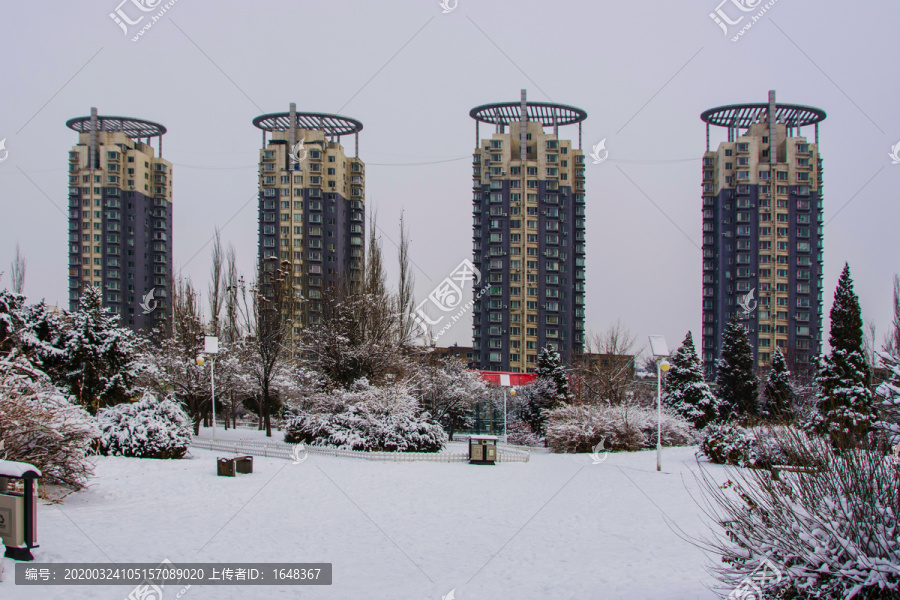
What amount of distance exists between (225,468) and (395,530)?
6551 mm

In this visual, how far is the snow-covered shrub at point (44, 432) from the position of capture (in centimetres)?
1078

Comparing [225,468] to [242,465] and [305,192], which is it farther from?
[305,192]

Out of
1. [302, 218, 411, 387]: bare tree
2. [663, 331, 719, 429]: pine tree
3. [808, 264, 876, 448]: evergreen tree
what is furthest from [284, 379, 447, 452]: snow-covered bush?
[663, 331, 719, 429]: pine tree

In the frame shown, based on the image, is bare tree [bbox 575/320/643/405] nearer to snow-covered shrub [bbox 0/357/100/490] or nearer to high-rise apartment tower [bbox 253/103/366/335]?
snow-covered shrub [bbox 0/357/100/490]

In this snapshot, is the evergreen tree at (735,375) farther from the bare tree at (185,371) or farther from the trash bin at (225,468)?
the trash bin at (225,468)

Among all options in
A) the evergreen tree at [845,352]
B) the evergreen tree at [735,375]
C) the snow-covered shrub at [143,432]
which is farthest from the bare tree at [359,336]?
the evergreen tree at [735,375]

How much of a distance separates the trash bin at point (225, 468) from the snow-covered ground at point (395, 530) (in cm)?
19

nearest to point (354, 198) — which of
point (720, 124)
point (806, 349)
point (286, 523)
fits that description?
point (720, 124)

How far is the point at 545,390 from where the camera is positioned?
121ft

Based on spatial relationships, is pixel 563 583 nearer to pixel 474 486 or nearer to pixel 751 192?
pixel 474 486

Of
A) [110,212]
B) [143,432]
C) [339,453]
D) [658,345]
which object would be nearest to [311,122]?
[110,212]

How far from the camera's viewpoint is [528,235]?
80.6 metres

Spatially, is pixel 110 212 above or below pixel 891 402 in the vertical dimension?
above

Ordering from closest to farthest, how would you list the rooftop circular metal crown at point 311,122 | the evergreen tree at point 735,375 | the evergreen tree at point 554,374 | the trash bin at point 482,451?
the trash bin at point 482,451 → the evergreen tree at point 554,374 → the evergreen tree at point 735,375 → the rooftop circular metal crown at point 311,122
